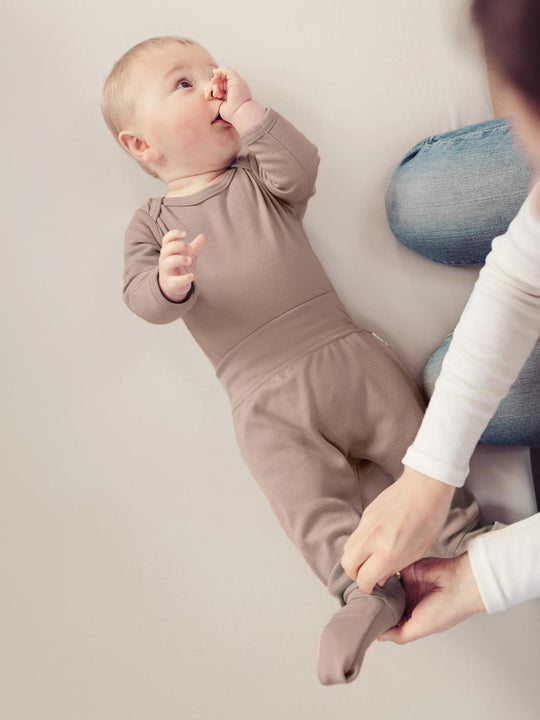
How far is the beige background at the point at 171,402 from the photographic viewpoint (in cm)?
107

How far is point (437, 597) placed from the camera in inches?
31.0

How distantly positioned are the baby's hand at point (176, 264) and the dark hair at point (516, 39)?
522mm

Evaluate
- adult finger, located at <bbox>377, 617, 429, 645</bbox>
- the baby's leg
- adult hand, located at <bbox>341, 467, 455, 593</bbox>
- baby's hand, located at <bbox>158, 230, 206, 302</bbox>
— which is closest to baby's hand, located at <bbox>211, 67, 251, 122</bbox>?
baby's hand, located at <bbox>158, 230, 206, 302</bbox>

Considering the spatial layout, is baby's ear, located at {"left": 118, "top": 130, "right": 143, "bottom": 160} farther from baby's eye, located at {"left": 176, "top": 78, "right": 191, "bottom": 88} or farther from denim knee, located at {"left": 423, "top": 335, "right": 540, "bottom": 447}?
denim knee, located at {"left": 423, "top": 335, "right": 540, "bottom": 447}

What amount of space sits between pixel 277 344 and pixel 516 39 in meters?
0.65

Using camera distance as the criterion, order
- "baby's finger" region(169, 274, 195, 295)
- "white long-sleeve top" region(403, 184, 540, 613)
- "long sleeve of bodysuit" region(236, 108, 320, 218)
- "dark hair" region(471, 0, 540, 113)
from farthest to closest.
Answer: "long sleeve of bodysuit" region(236, 108, 320, 218) → "baby's finger" region(169, 274, 195, 295) → "white long-sleeve top" region(403, 184, 540, 613) → "dark hair" region(471, 0, 540, 113)

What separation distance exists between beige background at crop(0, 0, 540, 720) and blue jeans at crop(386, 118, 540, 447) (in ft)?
0.20

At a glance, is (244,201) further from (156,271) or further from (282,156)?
(156,271)

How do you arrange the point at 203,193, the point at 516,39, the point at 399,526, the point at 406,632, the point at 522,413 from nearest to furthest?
1. the point at 516,39
2. the point at 399,526
3. the point at 406,632
4. the point at 522,413
5. the point at 203,193

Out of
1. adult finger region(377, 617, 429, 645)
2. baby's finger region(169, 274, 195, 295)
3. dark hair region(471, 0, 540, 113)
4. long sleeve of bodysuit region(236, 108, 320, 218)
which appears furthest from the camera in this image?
long sleeve of bodysuit region(236, 108, 320, 218)

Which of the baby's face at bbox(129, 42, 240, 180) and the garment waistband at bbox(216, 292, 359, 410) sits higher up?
the baby's face at bbox(129, 42, 240, 180)

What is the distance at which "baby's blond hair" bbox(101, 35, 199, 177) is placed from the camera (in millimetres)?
1051

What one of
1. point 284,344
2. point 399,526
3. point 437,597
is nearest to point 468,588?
point 437,597

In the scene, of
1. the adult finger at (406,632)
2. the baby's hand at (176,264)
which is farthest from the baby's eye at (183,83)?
the adult finger at (406,632)
